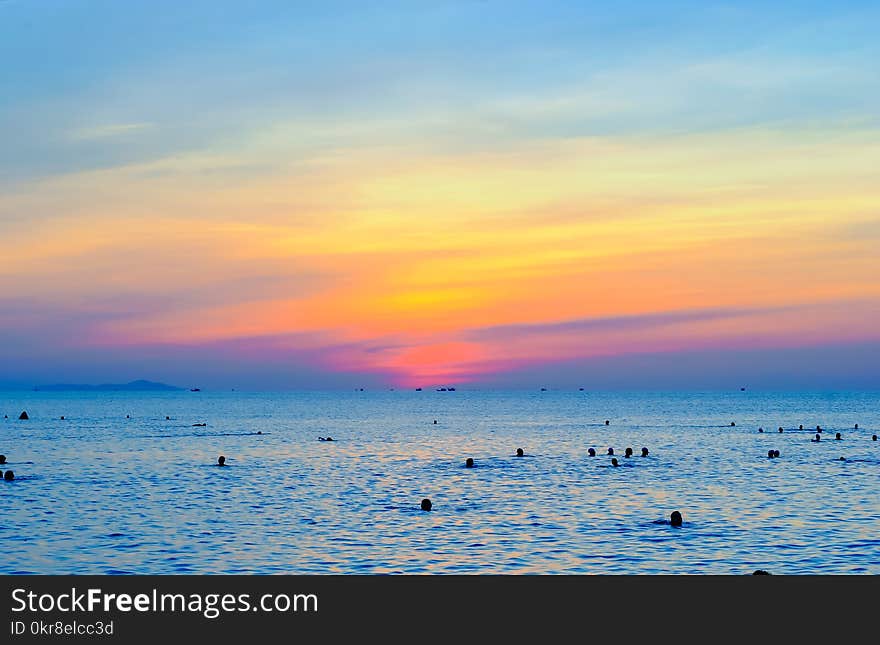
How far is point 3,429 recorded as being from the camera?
142375 mm

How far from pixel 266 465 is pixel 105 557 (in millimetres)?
43065

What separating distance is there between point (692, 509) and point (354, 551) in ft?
68.3

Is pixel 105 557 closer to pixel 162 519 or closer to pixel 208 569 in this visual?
pixel 208 569

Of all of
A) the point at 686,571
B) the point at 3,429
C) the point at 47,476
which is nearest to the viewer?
the point at 686,571

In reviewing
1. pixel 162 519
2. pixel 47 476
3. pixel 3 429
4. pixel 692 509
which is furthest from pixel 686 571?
pixel 3 429

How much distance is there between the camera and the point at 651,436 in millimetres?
124375

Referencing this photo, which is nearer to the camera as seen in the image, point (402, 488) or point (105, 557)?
point (105, 557)
